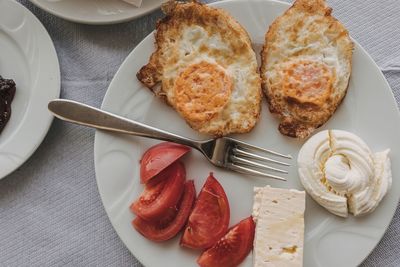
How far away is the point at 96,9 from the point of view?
2.66m

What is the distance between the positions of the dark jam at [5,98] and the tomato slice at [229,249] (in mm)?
1085

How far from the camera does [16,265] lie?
2682mm

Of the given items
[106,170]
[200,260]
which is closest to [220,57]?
[106,170]

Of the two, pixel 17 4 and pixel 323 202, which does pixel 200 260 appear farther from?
pixel 17 4

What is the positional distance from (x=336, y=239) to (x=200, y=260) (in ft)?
1.89

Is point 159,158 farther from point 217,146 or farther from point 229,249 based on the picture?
point 229,249

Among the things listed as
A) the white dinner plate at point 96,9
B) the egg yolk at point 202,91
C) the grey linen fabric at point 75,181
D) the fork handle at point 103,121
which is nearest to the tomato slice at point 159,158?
the fork handle at point 103,121

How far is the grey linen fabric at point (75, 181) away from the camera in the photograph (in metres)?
2.67

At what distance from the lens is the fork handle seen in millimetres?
2480

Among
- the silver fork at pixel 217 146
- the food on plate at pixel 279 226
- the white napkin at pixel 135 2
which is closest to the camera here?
the food on plate at pixel 279 226

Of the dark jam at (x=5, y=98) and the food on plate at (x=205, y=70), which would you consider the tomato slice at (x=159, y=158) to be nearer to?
the food on plate at (x=205, y=70)

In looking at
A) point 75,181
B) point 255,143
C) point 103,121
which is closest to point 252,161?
point 255,143

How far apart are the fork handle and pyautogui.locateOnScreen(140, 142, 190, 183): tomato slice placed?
31 mm

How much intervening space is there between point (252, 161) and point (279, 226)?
11.8 inches
